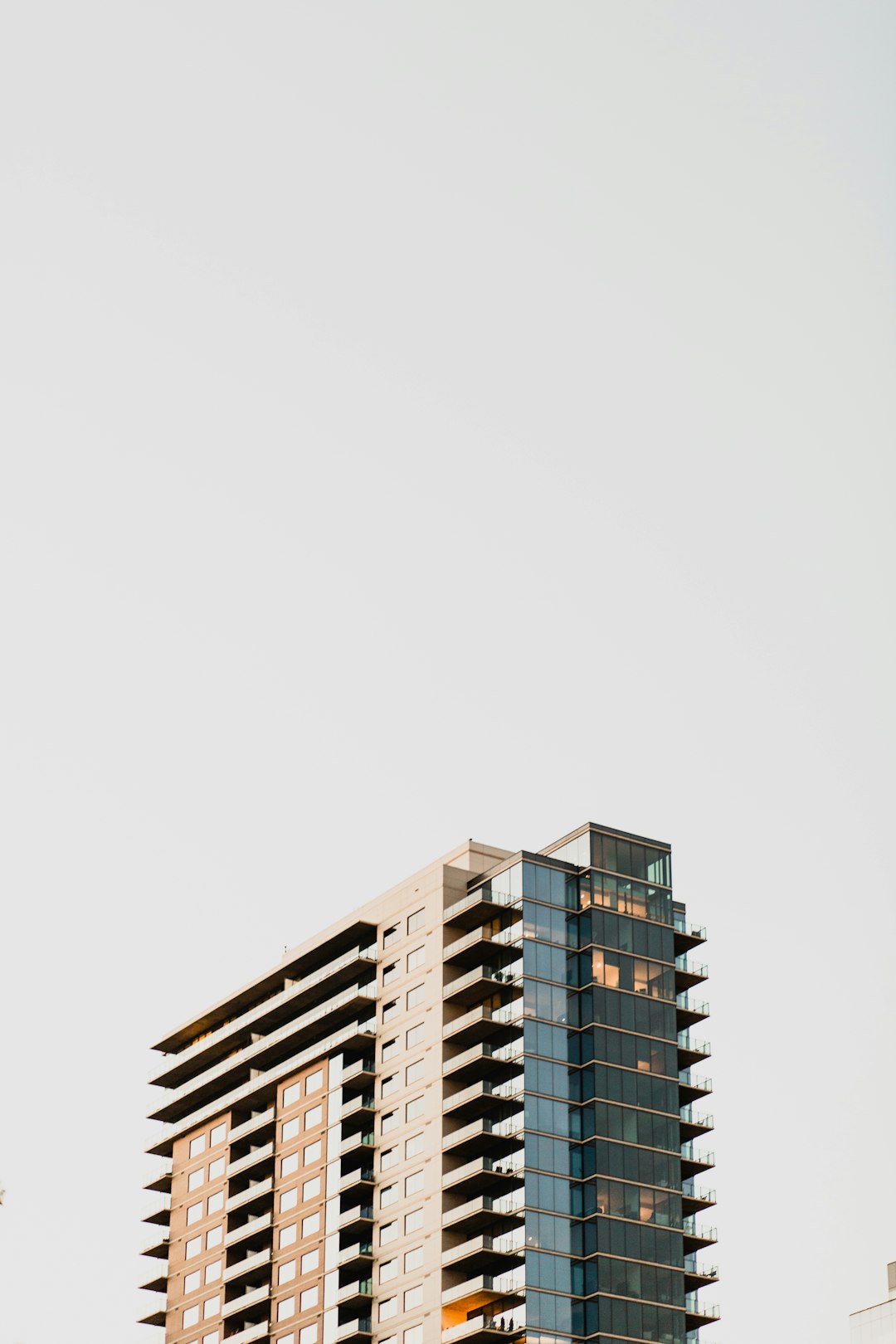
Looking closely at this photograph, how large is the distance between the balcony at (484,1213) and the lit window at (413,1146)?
5.62 metres

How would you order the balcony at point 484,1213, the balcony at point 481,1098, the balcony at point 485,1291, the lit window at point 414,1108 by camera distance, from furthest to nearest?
the lit window at point 414,1108
the balcony at point 481,1098
the balcony at point 484,1213
the balcony at point 485,1291

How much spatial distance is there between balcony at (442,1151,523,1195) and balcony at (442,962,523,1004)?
10807 millimetres

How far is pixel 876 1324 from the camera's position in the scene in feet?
561

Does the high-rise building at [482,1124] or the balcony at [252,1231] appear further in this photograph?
the balcony at [252,1231]

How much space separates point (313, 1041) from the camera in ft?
517

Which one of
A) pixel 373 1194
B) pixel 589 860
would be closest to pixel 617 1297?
pixel 373 1194

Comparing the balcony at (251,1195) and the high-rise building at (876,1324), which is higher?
the balcony at (251,1195)

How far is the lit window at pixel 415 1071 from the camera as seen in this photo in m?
142

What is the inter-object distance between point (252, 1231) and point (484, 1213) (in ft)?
92.7

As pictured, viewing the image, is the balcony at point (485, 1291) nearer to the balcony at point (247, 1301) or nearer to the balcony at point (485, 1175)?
the balcony at point (485, 1175)

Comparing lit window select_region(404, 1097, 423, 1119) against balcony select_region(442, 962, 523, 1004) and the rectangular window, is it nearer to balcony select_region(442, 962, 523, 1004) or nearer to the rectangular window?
the rectangular window

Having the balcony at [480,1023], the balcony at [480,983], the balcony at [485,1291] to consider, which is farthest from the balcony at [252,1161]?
the balcony at [485,1291]

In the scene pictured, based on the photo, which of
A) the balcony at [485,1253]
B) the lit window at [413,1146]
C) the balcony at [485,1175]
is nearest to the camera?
the balcony at [485,1253]

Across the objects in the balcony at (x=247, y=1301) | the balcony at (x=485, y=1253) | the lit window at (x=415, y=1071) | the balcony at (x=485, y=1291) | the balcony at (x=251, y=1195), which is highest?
the lit window at (x=415, y=1071)
